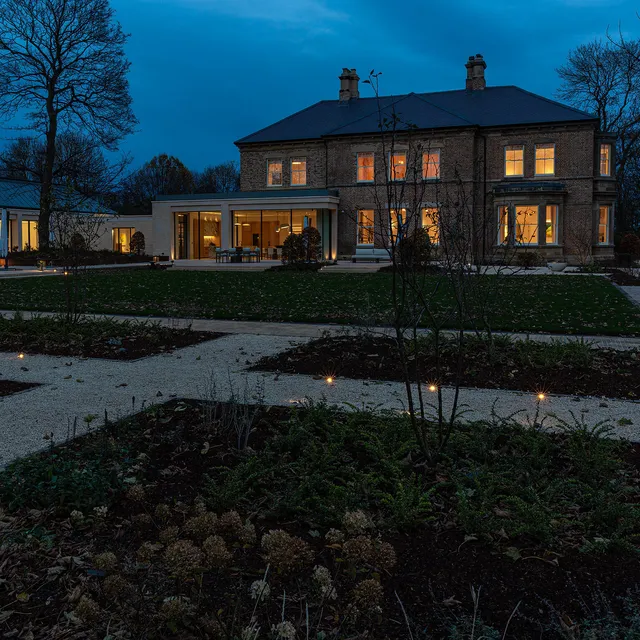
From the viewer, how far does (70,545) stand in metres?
2.89

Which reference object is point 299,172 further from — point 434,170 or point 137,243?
point 137,243

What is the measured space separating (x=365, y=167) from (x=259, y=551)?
3234 centimetres

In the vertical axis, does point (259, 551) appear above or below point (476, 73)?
below

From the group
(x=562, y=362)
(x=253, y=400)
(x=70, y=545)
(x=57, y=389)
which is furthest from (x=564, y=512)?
(x=57, y=389)

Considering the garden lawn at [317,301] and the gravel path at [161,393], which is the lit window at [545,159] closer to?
the garden lawn at [317,301]

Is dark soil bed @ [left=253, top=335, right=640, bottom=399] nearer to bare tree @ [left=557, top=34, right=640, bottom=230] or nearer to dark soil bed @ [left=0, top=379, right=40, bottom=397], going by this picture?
dark soil bed @ [left=0, top=379, right=40, bottom=397]

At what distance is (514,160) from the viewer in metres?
32.0

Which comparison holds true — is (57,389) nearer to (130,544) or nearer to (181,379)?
(181,379)

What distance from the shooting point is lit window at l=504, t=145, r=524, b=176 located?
3186 cm

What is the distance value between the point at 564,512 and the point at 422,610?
1.16m

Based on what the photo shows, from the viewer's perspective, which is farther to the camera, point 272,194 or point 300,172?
point 300,172

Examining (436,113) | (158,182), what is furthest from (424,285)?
(158,182)

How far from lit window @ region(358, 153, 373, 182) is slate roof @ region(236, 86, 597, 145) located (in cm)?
129

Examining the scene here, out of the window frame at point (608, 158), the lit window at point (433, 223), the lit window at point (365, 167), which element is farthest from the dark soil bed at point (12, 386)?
the window frame at point (608, 158)
